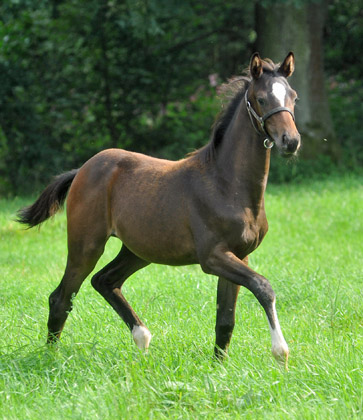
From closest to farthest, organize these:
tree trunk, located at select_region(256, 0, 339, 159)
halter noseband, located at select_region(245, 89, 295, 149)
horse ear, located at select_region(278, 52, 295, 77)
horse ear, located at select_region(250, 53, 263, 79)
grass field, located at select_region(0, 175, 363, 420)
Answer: grass field, located at select_region(0, 175, 363, 420), halter noseband, located at select_region(245, 89, 295, 149), horse ear, located at select_region(250, 53, 263, 79), horse ear, located at select_region(278, 52, 295, 77), tree trunk, located at select_region(256, 0, 339, 159)

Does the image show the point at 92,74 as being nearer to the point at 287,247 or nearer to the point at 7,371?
the point at 287,247

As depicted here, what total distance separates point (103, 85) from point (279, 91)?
40.0 ft

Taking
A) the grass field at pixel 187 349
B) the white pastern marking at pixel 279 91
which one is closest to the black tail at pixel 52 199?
the grass field at pixel 187 349

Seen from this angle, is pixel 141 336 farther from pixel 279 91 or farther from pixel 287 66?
pixel 287 66

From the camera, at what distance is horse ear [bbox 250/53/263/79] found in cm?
479

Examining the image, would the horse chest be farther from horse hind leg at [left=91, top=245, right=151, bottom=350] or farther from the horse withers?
horse hind leg at [left=91, top=245, right=151, bottom=350]

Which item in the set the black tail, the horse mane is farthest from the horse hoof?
the black tail

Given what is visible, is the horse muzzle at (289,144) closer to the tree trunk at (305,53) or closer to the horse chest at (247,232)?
the horse chest at (247,232)

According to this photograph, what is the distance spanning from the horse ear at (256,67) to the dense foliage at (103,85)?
9.81 meters

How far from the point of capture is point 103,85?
16.5m

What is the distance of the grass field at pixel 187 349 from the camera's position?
13.4 ft

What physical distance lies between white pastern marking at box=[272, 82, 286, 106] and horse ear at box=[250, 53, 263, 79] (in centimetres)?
16

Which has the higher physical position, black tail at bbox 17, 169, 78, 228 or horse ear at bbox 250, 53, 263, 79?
horse ear at bbox 250, 53, 263, 79

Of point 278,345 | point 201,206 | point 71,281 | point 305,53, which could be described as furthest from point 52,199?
point 305,53
